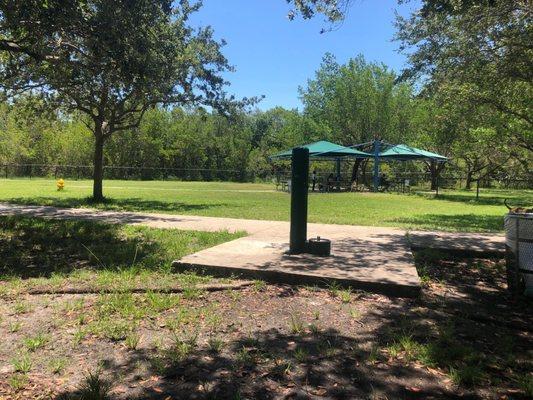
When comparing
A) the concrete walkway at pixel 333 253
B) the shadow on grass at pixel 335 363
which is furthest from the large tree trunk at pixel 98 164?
the shadow on grass at pixel 335 363

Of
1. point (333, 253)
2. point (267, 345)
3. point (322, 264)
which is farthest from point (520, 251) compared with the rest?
point (267, 345)

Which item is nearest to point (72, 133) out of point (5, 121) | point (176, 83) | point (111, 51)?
point (5, 121)

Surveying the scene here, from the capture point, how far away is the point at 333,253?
7301mm

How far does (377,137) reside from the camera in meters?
42.0

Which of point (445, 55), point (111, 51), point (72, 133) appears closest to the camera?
point (111, 51)

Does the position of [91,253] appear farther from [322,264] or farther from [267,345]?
[267,345]

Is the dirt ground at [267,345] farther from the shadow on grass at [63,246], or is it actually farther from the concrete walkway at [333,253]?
the shadow on grass at [63,246]

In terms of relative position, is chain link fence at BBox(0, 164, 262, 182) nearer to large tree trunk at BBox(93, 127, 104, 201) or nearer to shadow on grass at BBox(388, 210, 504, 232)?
large tree trunk at BBox(93, 127, 104, 201)

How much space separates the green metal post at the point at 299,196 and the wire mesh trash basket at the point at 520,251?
260 centimetres

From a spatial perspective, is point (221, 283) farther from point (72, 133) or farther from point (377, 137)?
point (72, 133)

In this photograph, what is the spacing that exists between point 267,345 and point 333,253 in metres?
3.37

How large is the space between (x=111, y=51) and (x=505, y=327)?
7.00m

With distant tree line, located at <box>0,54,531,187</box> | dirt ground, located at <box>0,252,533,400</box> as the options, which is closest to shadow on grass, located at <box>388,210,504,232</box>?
dirt ground, located at <box>0,252,533,400</box>

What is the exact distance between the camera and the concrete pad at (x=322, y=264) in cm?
570
